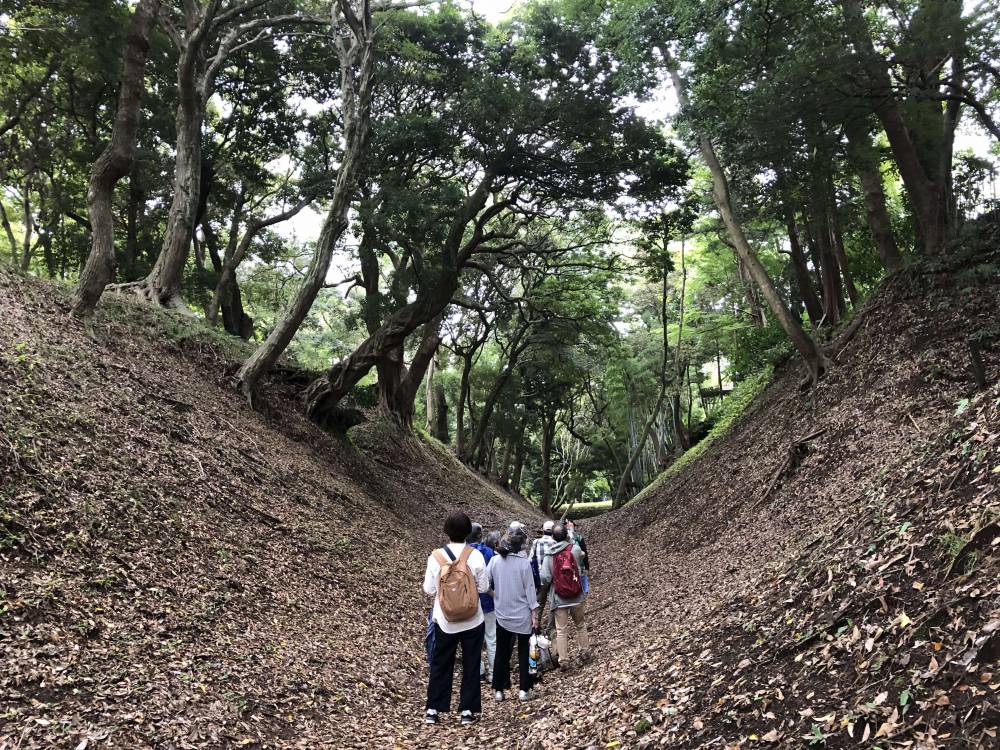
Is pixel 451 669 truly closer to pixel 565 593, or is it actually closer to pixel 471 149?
pixel 565 593

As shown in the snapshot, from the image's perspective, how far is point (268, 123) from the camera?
18031 mm

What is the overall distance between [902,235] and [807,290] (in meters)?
2.45

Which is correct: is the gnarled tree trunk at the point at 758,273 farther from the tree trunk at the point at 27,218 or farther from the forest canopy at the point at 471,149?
the tree trunk at the point at 27,218

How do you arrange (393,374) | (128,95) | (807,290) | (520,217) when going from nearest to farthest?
(128,95), (807,290), (393,374), (520,217)

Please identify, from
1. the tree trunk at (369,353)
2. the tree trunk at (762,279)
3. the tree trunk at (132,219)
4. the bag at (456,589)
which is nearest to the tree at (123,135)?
the tree trunk at (369,353)

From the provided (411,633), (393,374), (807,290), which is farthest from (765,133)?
(393,374)

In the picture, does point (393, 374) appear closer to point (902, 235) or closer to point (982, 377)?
point (902, 235)

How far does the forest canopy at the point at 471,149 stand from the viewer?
34.9 ft

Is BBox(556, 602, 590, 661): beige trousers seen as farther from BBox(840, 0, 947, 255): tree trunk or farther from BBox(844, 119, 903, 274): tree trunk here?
BBox(844, 119, 903, 274): tree trunk

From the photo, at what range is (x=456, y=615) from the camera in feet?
17.3

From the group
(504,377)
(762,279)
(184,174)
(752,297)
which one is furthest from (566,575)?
(504,377)

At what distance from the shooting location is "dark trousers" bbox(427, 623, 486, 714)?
541 cm

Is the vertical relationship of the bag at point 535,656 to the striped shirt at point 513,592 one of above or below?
below

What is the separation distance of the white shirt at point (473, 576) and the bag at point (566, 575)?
1.60 m
